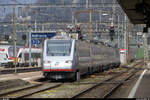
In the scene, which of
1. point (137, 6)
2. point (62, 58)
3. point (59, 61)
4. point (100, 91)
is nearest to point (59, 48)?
point (62, 58)

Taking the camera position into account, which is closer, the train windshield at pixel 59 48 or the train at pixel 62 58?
the train at pixel 62 58

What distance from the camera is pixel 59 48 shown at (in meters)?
22.6

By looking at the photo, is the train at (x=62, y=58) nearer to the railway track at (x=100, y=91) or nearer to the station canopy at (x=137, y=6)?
the railway track at (x=100, y=91)

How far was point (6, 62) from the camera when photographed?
57656 millimetres

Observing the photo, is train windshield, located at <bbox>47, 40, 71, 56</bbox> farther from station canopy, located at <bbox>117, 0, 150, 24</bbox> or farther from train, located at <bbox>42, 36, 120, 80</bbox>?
station canopy, located at <bbox>117, 0, 150, 24</bbox>

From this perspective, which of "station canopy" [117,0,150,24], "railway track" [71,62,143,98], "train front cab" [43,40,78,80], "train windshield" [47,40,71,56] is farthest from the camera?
"train windshield" [47,40,71,56]

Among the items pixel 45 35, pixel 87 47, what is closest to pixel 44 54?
pixel 87 47

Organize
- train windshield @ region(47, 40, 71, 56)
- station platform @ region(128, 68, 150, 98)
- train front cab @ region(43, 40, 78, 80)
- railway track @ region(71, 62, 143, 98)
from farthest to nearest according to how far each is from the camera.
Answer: train windshield @ region(47, 40, 71, 56) → train front cab @ region(43, 40, 78, 80) → railway track @ region(71, 62, 143, 98) → station platform @ region(128, 68, 150, 98)

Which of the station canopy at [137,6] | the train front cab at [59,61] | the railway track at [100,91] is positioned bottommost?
the railway track at [100,91]

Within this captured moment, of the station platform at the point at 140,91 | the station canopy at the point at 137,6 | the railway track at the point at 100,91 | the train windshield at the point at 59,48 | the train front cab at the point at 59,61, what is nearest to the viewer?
the station platform at the point at 140,91

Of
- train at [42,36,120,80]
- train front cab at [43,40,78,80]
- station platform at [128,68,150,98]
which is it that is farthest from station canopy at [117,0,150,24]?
station platform at [128,68,150,98]

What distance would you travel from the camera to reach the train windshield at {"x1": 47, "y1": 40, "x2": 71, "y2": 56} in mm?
22375

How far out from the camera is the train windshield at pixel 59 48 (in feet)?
73.4

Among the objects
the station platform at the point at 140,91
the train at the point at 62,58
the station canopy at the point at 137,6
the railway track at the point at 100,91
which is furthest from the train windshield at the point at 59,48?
the station platform at the point at 140,91
